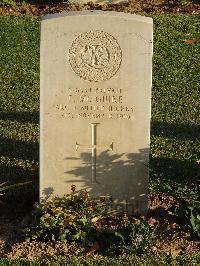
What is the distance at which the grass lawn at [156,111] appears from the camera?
580 centimetres

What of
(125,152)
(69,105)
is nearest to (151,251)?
(125,152)

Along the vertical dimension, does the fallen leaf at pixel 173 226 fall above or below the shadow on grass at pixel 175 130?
below

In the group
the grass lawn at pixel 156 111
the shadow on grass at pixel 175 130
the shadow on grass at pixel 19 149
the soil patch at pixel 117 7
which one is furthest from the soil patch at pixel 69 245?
the soil patch at pixel 117 7

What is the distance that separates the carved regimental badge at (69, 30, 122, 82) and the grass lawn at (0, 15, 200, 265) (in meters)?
1.05

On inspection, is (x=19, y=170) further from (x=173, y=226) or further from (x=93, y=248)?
(x=173, y=226)

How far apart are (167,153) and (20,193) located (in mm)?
1759

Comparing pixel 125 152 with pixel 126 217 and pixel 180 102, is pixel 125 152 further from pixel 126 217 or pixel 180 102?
pixel 180 102

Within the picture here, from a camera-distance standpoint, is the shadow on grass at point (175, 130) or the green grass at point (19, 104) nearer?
the green grass at point (19, 104)

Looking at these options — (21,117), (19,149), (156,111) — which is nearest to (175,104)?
(156,111)

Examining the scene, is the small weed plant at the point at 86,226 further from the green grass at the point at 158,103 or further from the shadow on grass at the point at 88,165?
the green grass at the point at 158,103

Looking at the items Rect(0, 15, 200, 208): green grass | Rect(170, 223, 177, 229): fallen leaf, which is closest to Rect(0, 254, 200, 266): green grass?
Rect(170, 223, 177, 229): fallen leaf

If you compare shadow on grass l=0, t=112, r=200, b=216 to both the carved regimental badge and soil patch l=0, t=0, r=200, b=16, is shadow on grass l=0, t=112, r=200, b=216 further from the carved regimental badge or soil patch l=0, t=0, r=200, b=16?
soil patch l=0, t=0, r=200, b=16

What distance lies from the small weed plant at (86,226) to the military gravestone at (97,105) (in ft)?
0.43

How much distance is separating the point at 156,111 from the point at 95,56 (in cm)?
309
